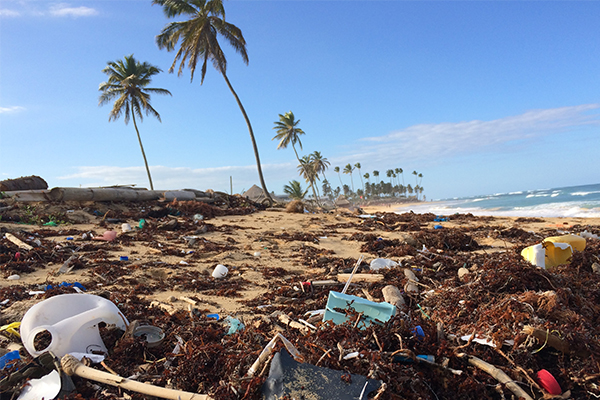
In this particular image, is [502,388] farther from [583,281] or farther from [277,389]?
[583,281]

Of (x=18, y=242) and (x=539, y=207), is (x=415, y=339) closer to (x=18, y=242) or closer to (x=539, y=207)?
(x=18, y=242)

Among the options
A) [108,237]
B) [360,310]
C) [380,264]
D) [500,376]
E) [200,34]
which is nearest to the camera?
→ [500,376]

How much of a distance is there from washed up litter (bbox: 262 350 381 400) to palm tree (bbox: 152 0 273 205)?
17062mm

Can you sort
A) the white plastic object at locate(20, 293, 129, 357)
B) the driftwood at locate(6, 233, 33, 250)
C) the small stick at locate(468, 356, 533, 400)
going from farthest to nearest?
the driftwood at locate(6, 233, 33, 250)
the white plastic object at locate(20, 293, 129, 357)
the small stick at locate(468, 356, 533, 400)

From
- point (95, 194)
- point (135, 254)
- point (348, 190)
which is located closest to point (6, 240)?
point (135, 254)

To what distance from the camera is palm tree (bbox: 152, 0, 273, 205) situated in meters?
18.9

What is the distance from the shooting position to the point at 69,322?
95.0 inches

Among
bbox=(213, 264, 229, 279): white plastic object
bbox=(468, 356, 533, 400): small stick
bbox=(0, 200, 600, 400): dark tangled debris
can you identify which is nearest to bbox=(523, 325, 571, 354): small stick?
bbox=(0, 200, 600, 400): dark tangled debris

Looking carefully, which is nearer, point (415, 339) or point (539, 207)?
point (415, 339)

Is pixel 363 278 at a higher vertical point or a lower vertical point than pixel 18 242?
lower

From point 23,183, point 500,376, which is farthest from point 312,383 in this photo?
point 23,183

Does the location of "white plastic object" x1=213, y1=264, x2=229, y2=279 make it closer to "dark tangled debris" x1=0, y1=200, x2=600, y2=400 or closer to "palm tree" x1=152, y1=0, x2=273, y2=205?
"dark tangled debris" x1=0, y1=200, x2=600, y2=400

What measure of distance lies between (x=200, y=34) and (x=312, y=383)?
20853 mm

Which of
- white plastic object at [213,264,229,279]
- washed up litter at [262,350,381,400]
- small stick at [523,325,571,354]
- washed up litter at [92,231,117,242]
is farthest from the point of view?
washed up litter at [92,231,117,242]
